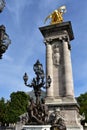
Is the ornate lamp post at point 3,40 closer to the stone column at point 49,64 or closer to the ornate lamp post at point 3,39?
the ornate lamp post at point 3,39

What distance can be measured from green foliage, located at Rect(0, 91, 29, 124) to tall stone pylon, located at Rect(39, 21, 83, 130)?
2196 centimetres

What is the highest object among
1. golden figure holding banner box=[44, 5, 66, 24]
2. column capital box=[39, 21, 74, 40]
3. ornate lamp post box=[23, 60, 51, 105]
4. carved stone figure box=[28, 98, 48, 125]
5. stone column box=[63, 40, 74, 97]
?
golden figure holding banner box=[44, 5, 66, 24]

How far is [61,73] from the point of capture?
25.8 metres

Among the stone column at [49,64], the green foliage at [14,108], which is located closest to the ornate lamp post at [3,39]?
the stone column at [49,64]

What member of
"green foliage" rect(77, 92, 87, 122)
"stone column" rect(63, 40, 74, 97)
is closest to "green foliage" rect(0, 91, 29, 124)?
"green foliage" rect(77, 92, 87, 122)

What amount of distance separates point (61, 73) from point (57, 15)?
7.76m

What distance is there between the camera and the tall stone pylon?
2320 centimetres

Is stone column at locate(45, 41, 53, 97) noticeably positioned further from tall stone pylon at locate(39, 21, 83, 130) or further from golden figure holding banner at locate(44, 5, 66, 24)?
golden figure holding banner at locate(44, 5, 66, 24)

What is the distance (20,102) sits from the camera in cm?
4966

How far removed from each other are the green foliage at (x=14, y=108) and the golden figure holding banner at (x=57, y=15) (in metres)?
22.0

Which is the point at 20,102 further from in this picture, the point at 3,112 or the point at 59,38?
the point at 59,38

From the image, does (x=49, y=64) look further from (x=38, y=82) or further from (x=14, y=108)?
(x=14, y=108)

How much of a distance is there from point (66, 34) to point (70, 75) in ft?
15.4

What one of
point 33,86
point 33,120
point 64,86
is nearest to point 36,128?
point 33,120
